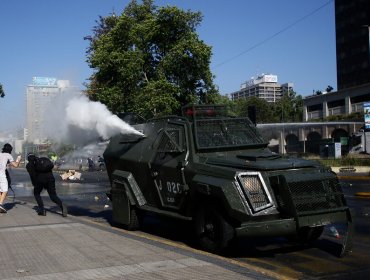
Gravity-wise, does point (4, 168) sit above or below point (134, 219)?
above

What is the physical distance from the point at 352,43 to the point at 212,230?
108059 millimetres

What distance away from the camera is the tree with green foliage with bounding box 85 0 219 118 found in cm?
2467

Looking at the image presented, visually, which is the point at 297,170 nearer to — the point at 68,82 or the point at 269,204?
the point at 269,204

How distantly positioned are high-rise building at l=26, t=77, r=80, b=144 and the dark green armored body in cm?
257

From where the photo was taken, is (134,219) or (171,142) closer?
(171,142)

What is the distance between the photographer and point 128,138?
10250 mm

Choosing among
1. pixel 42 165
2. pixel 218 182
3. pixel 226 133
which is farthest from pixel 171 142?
pixel 42 165

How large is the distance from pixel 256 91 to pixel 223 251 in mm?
142231

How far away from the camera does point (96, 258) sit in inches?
263

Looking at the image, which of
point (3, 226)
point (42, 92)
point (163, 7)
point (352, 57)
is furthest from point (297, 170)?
point (352, 57)

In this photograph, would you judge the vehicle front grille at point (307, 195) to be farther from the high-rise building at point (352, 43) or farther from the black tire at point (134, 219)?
the high-rise building at point (352, 43)

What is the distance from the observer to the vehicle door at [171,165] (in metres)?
8.34

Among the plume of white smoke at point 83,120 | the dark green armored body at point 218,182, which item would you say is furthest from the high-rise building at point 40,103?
the dark green armored body at point 218,182

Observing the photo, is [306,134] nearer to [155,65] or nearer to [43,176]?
[155,65]
